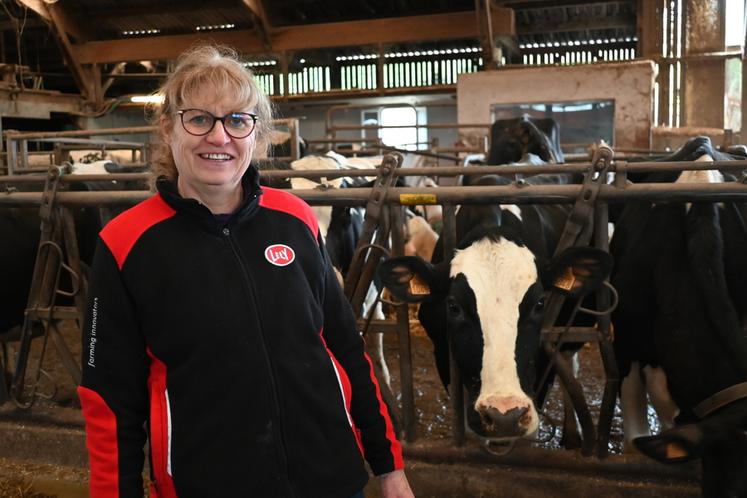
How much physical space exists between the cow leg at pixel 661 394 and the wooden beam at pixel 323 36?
11.0 m

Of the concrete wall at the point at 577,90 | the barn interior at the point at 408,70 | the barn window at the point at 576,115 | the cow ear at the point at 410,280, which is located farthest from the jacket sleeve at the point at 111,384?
the concrete wall at the point at 577,90

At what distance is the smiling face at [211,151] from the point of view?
5.29 ft

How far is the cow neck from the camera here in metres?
1.62

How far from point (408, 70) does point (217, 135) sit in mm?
16375

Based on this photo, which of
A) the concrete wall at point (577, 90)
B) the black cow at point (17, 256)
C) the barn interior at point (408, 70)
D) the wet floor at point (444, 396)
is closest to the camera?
the black cow at point (17, 256)

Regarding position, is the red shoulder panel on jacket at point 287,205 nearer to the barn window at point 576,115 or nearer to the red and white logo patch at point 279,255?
the red and white logo patch at point 279,255

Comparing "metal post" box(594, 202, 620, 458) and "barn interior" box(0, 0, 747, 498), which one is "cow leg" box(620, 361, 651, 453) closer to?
"metal post" box(594, 202, 620, 458)

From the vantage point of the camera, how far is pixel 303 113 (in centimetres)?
1761

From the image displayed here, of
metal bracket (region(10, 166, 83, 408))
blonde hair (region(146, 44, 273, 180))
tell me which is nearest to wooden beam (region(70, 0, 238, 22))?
metal bracket (region(10, 166, 83, 408))

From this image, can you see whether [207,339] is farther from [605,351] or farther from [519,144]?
[519,144]

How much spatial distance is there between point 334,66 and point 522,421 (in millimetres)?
15741

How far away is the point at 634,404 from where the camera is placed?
3.19 meters

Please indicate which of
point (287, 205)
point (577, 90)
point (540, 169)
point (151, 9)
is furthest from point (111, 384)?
point (151, 9)

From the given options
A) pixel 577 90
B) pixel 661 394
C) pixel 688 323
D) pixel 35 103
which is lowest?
pixel 661 394
